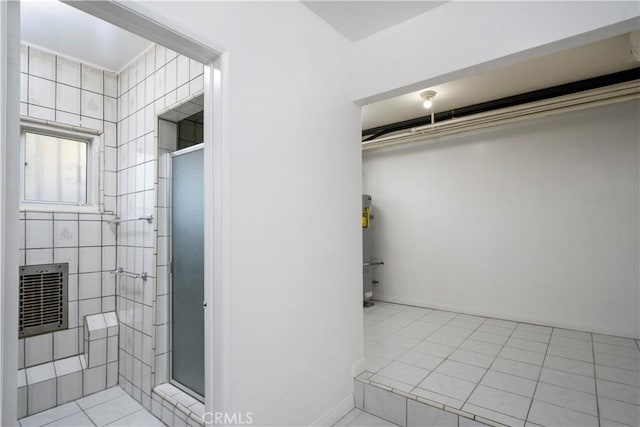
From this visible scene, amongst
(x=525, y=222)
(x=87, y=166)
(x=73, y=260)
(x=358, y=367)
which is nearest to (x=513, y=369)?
(x=358, y=367)

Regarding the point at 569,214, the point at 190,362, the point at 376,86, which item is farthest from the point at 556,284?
the point at 190,362

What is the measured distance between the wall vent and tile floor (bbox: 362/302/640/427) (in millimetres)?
2347

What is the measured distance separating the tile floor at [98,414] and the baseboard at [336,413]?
3.65 feet

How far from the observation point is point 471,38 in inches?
68.4

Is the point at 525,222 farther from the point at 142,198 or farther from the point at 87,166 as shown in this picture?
the point at 87,166

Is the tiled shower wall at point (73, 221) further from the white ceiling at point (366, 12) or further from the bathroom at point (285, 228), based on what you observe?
the white ceiling at point (366, 12)

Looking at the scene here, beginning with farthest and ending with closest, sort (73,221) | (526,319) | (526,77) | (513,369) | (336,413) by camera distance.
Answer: (526,319) < (526,77) < (73,221) < (513,369) < (336,413)

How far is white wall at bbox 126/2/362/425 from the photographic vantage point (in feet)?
4.83

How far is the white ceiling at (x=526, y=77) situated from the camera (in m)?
2.48

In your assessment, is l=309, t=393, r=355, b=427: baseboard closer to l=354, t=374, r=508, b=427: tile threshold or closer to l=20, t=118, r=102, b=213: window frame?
l=354, t=374, r=508, b=427: tile threshold

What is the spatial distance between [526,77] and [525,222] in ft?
4.92

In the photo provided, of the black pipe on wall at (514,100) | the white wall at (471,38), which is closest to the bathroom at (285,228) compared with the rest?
the white wall at (471,38)

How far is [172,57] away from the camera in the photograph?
2.19 metres

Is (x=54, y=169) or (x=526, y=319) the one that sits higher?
(x=54, y=169)
